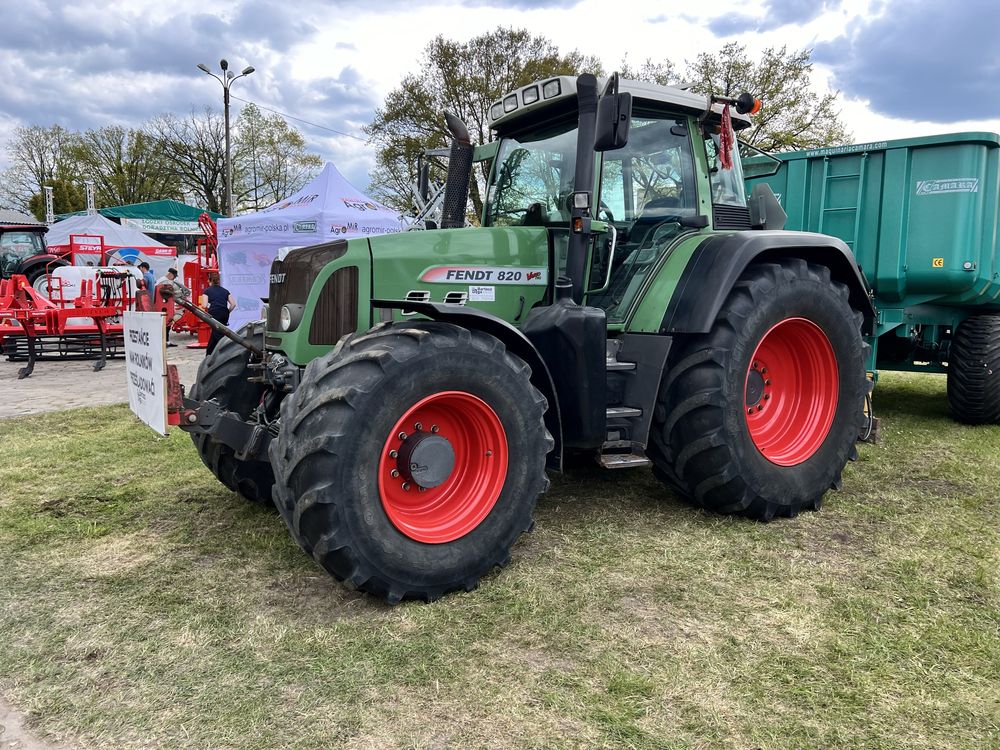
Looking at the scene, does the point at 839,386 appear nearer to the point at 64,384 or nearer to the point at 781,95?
the point at 64,384

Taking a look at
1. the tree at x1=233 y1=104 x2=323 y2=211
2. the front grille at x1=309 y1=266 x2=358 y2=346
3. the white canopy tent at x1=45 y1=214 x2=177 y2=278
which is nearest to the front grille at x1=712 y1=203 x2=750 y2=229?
the front grille at x1=309 y1=266 x2=358 y2=346

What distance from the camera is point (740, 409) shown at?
391 cm

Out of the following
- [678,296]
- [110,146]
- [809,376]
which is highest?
[110,146]

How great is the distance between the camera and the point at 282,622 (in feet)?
9.60

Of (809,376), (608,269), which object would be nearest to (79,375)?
(608,269)

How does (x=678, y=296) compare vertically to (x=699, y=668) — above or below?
above

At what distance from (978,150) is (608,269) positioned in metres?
3.95

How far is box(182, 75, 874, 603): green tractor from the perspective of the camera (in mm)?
2965

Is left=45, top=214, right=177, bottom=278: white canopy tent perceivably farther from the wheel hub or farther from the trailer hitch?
the wheel hub

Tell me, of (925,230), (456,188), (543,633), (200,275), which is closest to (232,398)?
(456,188)

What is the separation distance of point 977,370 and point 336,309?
577 cm

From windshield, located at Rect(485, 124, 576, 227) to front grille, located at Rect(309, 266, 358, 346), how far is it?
1223mm

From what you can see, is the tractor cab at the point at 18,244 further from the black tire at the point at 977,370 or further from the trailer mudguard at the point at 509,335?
the black tire at the point at 977,370

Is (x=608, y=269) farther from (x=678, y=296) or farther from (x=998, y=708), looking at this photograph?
(x=998, y=708)
